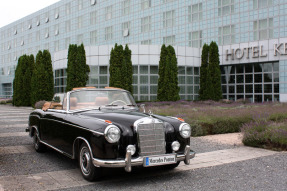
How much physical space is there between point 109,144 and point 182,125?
143cm

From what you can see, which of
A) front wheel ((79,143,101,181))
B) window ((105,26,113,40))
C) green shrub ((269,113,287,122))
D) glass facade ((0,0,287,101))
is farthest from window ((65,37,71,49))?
front wheel ((79,143,101,181))

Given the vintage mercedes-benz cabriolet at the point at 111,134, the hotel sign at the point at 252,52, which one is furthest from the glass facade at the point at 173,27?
the vintage mercedes-benz cabriolet at the point at 111,134

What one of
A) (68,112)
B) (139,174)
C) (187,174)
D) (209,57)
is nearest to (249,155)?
(187,174)

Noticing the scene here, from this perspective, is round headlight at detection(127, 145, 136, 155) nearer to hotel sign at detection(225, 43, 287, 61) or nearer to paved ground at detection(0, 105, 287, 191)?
paved ground at detection(0, 105, 287, 191)

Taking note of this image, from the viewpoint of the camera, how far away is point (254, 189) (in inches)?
184

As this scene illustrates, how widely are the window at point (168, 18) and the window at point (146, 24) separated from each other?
246 centimetres

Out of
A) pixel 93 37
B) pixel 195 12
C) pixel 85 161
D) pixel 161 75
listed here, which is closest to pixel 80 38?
pixel 93 37

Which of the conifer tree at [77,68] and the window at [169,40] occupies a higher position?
the window at [169,40]

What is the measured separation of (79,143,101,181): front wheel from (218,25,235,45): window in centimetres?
2934

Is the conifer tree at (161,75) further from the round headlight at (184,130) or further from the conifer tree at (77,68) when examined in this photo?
the round headlight at (184,130)

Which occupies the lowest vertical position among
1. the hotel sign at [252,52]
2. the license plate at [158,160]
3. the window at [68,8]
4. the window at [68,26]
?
the license plate at [158,160]

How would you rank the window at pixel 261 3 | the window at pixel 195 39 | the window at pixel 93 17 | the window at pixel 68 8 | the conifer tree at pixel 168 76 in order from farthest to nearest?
1. the window at pixel 68 8
2. the window at pixel 93 17
3. the window at pixel 195 39
4. the window at pixel 261 3
5. the conifer tree at pixel 168 76

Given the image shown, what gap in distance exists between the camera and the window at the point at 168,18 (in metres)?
37.0

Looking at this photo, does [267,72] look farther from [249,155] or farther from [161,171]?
[161,171]
